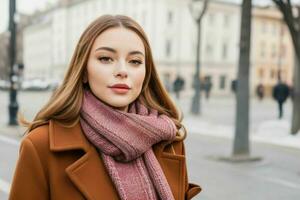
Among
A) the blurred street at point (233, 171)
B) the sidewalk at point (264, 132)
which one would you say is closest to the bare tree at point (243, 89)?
the blurred street at point (233, 171)

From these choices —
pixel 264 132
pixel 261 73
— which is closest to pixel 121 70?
pixel 264 132

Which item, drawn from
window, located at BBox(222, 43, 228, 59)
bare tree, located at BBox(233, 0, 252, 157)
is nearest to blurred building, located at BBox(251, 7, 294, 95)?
window, located at BBox(222, 43, 228, 59)

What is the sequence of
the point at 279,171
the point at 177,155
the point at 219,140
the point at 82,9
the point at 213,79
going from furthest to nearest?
the point at 82,9, the point at 213,79, the point at 219,140, the point at 279,171, the point at 177,155

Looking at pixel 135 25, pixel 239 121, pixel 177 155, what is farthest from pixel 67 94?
pixel 239 121

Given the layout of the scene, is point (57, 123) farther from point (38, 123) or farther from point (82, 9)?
point (82, 9)

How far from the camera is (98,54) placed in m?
1.65

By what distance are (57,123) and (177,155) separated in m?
0.50

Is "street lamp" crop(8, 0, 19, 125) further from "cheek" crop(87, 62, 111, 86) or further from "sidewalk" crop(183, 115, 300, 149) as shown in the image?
"cheek" crop(87, 62, 111, 86)

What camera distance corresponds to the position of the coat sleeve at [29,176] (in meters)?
1.53

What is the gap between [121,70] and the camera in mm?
1637

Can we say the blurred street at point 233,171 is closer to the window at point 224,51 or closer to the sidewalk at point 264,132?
the sidewalk at point 264,132

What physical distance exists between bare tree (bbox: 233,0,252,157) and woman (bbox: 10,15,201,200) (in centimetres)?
791

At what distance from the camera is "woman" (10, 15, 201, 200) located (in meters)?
1.55

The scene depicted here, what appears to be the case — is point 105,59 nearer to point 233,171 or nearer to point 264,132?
point 233,171
